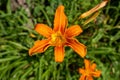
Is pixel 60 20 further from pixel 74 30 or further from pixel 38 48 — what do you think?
pixel 38 48

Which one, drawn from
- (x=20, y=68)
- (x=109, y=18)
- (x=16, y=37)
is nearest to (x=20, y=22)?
(x=16, y=37)

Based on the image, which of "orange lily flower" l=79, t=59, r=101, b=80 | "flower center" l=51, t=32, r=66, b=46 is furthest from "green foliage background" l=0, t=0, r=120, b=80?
"flower center" l=51, t=32, r=66, b=46

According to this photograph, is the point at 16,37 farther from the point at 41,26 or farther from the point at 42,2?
the point at 41,26

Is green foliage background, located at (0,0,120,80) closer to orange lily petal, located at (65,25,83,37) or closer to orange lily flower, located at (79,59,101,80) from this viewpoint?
orange lily flower, located at (79,59,101,80)

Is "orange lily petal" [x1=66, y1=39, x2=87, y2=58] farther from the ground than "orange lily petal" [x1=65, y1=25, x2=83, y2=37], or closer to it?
closer to it

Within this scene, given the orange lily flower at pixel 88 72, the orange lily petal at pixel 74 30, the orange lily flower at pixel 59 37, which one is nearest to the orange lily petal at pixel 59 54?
the orange lily flower at pixel 59 37

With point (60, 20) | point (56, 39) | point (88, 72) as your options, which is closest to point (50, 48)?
point (88, 72)
